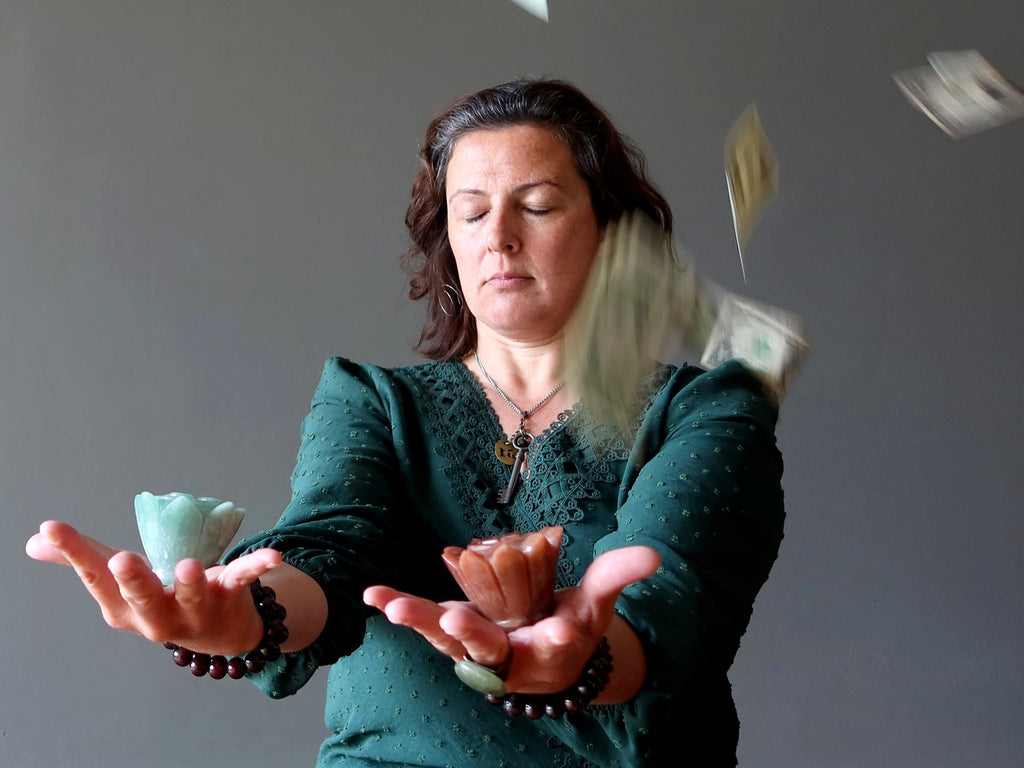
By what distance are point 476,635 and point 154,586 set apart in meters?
0.23

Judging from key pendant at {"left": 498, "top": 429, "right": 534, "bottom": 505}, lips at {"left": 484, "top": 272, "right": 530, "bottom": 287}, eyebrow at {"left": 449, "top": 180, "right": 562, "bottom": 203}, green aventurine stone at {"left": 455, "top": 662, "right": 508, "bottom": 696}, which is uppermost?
eyebrow at {"left": 449, "top": 180, "right": 562, "bottom": 203}

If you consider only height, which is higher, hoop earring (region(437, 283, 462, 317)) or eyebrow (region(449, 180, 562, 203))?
eyebrow (region(449, 180, 562, 203))

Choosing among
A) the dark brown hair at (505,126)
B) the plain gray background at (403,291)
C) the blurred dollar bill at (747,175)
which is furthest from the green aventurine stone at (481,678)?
the plain gray background at (403,291)

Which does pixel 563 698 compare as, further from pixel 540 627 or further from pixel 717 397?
pixel 717 397

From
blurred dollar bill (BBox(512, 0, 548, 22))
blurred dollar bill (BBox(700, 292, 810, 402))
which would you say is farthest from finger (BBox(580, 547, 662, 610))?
blurred dollar bill (BBox(512, 0, 548, 22))

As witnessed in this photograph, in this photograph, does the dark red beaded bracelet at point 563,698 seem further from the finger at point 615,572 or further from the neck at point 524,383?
the neck at point 524,383

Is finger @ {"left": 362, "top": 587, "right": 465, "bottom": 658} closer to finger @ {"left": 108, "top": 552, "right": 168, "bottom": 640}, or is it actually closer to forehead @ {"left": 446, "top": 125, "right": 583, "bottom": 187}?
finger @ {"left": 108, "top": 552, "right": 168, "bottom": 640}

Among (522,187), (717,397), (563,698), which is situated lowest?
(563,698)

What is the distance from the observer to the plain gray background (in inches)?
94.4

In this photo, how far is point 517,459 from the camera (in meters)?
1.34

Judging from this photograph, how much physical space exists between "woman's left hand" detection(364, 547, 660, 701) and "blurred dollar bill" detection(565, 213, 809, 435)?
1.70 ft

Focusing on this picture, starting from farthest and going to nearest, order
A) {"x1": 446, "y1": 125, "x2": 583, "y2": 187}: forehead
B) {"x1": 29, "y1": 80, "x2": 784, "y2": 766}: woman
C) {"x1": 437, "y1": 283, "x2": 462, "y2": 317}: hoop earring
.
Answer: {"x1": 437, "y1": 283, "x2": 462, "y2": 317}: hoop earring, {"x1": 446, "y1": 125, "x2": 583, "y2": 187}: forehead, {"x1": 29, "y1": 80, "x2": 784, "y2": 766}: woman

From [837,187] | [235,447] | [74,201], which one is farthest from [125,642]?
[837,187]

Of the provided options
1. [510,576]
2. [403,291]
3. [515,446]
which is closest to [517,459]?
[515,446]
